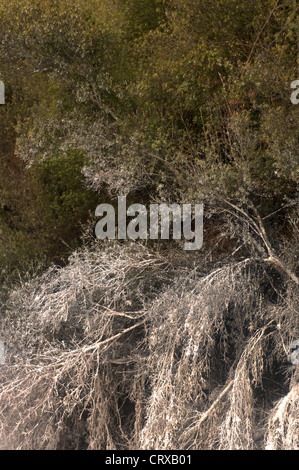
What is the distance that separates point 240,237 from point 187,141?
163cm

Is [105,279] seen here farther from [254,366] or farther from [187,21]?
[187,21]

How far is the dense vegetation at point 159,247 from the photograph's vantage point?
18.6 feet

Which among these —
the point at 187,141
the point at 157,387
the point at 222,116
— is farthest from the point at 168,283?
the point at 222,116

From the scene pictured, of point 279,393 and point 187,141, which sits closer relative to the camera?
point 279,393

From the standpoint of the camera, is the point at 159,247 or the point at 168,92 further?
the point at 168,92

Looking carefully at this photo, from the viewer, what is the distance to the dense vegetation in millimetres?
5664

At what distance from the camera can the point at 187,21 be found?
7504 millimetres

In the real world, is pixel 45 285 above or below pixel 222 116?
below

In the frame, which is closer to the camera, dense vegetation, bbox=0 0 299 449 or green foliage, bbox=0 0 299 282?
dense vegetation, bbox=0 0 299 449

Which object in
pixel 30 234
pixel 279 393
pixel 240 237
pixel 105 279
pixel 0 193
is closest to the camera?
pixel 279 393

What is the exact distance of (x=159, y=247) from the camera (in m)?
7.18

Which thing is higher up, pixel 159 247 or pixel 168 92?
pixel 168 92

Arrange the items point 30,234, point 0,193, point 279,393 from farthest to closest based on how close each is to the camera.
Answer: point 0,193 → point 30,234 → point 279,393

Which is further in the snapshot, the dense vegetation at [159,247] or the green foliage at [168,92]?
the green foliage at [168,92]
